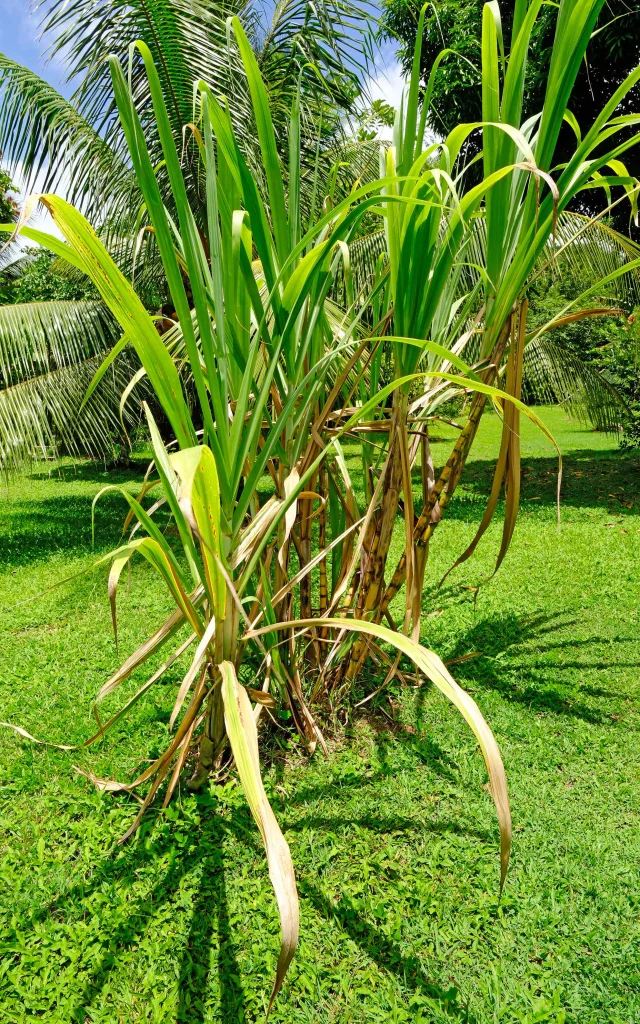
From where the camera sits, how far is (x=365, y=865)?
1.66 meters

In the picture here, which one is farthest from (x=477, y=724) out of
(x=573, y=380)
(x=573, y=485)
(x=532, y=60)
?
(x=532, y=60)

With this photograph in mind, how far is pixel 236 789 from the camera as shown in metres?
1.85

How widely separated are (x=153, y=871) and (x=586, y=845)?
1098 millimetres

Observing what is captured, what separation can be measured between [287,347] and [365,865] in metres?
1.27

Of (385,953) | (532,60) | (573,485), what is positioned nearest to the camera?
(385,953)

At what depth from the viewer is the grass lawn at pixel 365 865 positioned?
1352mm

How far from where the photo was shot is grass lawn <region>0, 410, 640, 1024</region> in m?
1.35

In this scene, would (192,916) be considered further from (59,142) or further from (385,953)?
(59,142)

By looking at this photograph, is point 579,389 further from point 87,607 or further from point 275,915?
point 275,915

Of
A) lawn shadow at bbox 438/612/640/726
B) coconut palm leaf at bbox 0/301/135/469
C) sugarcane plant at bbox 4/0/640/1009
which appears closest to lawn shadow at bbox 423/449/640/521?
lawn shadow at bbox 438/612/640/726

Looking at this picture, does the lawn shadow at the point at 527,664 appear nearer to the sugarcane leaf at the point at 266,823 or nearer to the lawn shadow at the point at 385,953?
the lawn shadow at the point at 385,953

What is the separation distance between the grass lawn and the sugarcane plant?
0.19 metres

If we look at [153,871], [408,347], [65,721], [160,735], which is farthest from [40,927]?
[408,347]

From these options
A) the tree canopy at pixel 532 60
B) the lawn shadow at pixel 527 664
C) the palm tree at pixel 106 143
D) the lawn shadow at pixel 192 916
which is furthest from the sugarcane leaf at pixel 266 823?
the tree canopy at pixel 532 60
